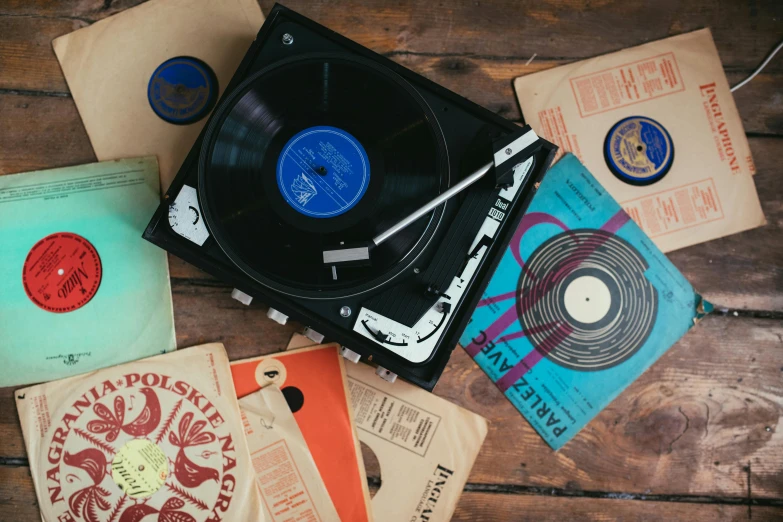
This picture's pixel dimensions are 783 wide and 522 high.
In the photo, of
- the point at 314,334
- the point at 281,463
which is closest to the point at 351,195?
the point at 314,334

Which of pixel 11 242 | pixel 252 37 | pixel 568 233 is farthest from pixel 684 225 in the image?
pixel 11 242

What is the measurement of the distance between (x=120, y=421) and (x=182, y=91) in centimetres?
54

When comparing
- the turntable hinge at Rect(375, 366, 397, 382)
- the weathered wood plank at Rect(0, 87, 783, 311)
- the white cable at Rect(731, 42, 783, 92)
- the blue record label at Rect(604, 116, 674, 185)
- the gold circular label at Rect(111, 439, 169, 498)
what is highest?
the white cable at Rect(731, 42, 783, 92)

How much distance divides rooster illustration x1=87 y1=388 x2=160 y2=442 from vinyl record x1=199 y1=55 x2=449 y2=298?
34 centimetres

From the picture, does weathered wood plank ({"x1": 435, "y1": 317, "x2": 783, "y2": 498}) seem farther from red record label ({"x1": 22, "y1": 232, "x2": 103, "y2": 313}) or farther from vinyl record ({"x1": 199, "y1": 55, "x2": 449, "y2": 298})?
red record label ({"x1": 22, "y1": 232, "x2": 103, "y2": 313})

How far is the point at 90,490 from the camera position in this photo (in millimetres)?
946

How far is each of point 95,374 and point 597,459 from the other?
0.84m

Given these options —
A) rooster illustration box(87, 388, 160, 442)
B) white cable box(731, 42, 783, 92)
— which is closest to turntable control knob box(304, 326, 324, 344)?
rooster illustration box(87, 388, 160, 442)

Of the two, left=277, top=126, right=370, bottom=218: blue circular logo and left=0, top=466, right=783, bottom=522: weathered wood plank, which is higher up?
left=277, top=126, right=370, bottom=218: blue circular logo

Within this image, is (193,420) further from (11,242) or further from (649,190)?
(649,190)

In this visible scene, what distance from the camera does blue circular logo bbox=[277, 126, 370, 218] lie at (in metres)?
0.84

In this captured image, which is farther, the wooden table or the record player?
the wooden table

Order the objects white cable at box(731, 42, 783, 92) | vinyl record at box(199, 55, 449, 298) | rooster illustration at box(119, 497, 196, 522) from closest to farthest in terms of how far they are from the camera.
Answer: vinyl record at box(199, 55, 449, 298) → rooster illustration at box(119, 497, 196, 522) → white cable at box(731, 42, 783, 92)

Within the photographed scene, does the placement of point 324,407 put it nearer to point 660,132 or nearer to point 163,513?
point 163,513
